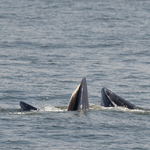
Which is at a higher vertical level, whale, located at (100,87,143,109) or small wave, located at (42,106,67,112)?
whale, located at (100,87,143,109)

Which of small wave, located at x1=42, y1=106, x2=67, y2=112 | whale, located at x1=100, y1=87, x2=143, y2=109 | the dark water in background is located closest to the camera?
the dark water in background

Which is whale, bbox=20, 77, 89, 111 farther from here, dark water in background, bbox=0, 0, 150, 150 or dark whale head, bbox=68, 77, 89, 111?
dark water in background, bbox=0, 0, 150, 150

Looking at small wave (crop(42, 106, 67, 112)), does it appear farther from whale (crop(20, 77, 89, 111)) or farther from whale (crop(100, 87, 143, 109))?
whale (crop(100, 87, 143, 109))

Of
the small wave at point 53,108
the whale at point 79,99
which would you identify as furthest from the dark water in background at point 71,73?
the whale at point 79,99

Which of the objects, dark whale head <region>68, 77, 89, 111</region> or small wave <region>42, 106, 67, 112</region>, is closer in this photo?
dark whale head <region>68, 77, 89, 111</region>

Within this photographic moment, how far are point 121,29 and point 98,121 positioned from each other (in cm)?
3601

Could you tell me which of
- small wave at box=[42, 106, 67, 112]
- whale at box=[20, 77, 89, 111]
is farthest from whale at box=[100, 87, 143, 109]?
small wave at box=[42, 106, 67, 112]

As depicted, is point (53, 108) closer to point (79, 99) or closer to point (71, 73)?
point (79, 99)

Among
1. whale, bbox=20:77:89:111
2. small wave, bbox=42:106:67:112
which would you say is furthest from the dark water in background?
whale, bbox=20:77:89:111

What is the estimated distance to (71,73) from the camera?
31.5 m

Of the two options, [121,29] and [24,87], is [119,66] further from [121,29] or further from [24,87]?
[121,29]

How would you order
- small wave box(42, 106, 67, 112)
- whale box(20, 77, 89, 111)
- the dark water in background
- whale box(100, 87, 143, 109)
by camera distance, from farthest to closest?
small wave box(42, 106, 67, 112), whale box(100, 87, 143, 109), whale box(20, 77, 89, 111), the dark water in background

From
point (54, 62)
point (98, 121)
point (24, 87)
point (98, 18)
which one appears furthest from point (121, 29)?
point (98, 121)

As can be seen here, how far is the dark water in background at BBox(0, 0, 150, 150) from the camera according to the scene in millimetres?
17328
